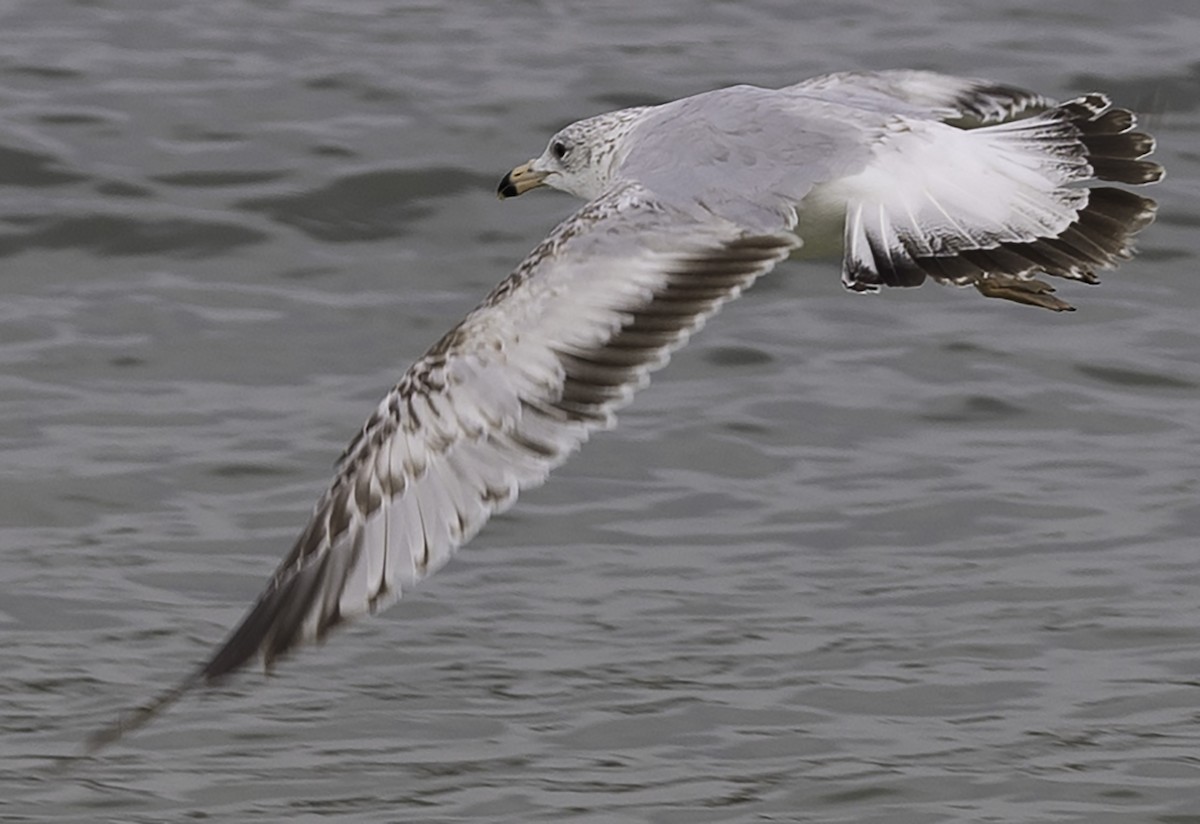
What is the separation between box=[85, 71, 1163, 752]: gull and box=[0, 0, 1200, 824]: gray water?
0.73 meters

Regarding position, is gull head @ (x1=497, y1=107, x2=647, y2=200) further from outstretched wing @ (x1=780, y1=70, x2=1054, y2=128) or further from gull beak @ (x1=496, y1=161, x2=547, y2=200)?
outstretched wing @ (x1=780, y1=70, x2=1054, y2=128)

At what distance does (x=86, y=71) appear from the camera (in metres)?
11.1

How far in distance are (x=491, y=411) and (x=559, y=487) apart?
261 centimetres

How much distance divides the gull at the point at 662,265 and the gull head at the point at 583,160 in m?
0.12

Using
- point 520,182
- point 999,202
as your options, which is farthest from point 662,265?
point 520,182

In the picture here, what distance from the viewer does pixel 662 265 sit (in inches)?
225

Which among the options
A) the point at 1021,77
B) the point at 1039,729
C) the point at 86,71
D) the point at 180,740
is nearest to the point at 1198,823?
the point at 1039,729

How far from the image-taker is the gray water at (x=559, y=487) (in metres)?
6.71

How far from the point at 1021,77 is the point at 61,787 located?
567 cm

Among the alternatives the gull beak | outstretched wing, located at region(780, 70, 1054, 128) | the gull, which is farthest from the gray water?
outstretched wing, located at region(780, 70, 1054, 128)

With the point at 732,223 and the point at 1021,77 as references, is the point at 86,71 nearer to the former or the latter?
the point at 1021,77

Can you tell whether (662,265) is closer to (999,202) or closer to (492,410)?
(492,410)

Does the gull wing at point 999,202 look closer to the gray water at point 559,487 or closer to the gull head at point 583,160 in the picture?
the gull head at point 583,160

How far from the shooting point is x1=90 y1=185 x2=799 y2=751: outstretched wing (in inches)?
212
